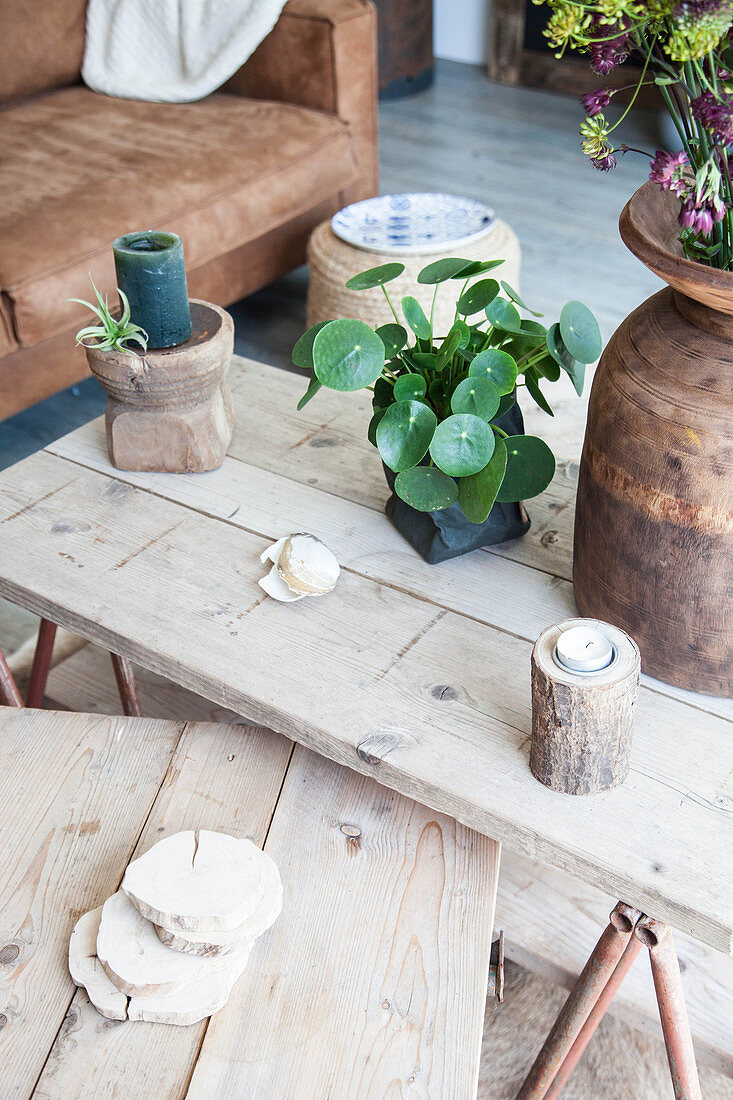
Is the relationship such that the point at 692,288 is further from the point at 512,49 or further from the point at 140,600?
the point at 512,49

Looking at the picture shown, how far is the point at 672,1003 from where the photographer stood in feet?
2.52

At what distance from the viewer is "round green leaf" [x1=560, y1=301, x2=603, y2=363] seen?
823 mm

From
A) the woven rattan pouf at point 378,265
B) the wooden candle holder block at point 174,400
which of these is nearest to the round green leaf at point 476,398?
the wooden candle holder block at point 174,400

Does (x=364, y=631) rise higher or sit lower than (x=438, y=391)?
lower

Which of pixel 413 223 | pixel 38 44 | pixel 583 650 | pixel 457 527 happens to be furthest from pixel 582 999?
pixel 38 44

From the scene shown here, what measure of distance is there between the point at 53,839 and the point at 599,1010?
18.6 inches

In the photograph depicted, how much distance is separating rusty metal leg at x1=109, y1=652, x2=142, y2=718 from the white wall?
3810 millimetres

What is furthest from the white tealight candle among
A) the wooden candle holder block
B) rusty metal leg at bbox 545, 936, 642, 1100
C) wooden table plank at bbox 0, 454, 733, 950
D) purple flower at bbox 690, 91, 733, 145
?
the wooden candle holder block

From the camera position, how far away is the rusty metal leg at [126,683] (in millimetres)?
1033

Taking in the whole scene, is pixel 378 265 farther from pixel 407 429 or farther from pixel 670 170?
pixel 670 170

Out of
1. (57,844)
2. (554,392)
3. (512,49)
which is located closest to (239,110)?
(554,392)

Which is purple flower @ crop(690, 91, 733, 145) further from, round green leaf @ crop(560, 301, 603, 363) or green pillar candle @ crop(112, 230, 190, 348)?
green pillar candle @ crop(112, 230, 190, 348)

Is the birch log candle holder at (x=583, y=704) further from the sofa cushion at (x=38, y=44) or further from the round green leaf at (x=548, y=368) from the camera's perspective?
the sofa cushion at (x=38, y=44)

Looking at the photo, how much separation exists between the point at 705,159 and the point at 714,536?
0.25m
